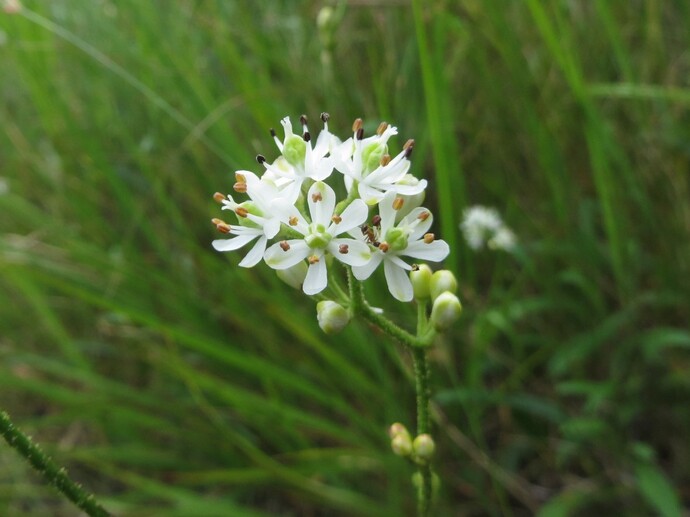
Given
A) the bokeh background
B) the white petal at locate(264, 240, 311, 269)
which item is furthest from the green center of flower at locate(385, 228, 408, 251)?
the bokeh background

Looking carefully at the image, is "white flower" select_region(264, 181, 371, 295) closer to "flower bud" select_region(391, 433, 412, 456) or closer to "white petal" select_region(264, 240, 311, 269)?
"white petal" select_region(264, 240, 311, 269)

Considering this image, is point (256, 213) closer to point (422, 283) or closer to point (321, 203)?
point (321, 203)

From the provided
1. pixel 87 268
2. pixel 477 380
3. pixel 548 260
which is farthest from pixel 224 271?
pixel 548 260

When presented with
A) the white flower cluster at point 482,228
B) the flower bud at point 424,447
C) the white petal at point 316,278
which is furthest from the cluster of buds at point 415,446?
the white flower cluster at point 482,228

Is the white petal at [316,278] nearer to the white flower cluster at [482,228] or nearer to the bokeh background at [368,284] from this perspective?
the bokeh background at [368,284]

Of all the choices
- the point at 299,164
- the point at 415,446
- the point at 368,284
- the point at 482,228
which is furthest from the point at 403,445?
the point at 482,228

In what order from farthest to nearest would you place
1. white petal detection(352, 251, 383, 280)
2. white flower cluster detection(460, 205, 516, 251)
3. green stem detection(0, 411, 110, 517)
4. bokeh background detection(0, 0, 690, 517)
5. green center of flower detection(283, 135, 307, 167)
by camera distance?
1. white flower cluster detection(460, 205, 516, 251)
2. bokeh background detection(0, 0, 690, 517)
3. green center of flower detection(283, 135, 307, 167)
4. white petal detection(352, 251, 383, 280)
5. green stem detection(0, 411, 110, 517)

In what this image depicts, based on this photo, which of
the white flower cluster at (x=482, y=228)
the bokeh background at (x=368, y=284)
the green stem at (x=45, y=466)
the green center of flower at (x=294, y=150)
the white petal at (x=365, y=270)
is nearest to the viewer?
the green stem at (x=45, y=466)
